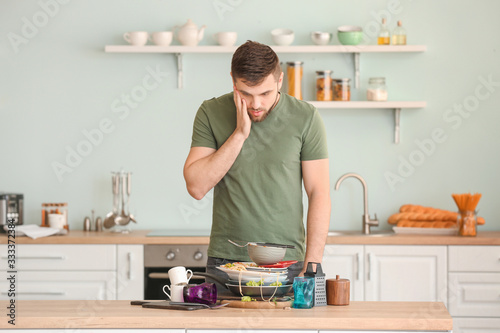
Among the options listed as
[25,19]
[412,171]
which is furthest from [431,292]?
[25,19]

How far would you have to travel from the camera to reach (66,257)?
3539 mm

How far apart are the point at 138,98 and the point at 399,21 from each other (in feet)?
5.29

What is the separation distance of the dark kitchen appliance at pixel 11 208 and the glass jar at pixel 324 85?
1854 millimetres

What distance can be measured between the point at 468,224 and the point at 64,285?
7.19ft

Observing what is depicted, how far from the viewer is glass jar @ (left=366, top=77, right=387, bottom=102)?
3846 mm

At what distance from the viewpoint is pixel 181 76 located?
4012 millimetres

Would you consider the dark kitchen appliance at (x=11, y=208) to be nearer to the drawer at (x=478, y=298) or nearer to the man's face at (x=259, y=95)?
the man's face at (x=259, y=95)

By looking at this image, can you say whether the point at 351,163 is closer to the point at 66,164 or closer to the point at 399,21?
the point at 399,21

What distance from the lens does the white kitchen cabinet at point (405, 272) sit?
11.5ft

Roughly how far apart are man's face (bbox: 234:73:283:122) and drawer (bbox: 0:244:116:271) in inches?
62.7

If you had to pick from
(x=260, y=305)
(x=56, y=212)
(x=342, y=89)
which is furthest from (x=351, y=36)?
(x=260, y=305)

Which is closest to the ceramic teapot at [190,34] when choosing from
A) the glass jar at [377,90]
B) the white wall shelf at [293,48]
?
the white wall shelf at [293,48]

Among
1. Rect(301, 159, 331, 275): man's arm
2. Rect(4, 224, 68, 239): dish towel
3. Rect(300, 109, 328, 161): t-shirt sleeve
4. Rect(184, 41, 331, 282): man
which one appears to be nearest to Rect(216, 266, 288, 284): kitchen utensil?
Rect(184, 41, 331, 282): man

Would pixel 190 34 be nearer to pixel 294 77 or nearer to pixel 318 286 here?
pixel 294 77
